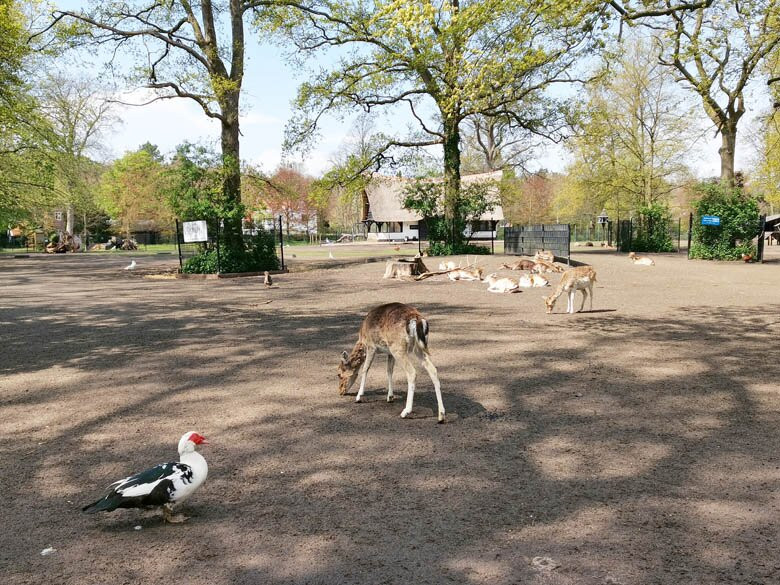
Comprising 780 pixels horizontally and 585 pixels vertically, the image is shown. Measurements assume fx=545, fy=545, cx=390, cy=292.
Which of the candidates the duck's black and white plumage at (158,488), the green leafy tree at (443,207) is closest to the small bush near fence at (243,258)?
the green leafy tree at (443,207)

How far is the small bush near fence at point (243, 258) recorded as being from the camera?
79.1ft

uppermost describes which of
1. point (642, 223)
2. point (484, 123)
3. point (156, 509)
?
point (484, 123)

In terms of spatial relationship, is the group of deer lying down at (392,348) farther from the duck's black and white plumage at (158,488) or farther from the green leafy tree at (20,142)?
the green leafy tree at (20,142)

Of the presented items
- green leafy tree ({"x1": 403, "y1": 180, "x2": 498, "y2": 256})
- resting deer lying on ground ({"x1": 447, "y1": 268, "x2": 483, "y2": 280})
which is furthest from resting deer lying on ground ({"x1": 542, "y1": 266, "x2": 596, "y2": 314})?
green leafy tree ({"x1": 403, "y1": 180, "x2": 498, "y2": 256})

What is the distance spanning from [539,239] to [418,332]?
2786cm

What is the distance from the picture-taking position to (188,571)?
3.23 m

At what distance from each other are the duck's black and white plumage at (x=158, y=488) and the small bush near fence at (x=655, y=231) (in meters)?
40.5

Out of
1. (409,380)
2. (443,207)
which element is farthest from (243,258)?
(409,380)

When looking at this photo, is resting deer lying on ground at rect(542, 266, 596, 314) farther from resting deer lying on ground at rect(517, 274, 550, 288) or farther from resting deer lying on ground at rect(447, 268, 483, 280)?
resting deer lying on ground at rect(447, 268, 483, 280)

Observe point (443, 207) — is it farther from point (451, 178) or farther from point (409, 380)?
point (409, 380)

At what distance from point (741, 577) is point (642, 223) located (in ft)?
138

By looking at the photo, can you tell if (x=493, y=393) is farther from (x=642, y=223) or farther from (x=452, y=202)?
(x=642, y=223)

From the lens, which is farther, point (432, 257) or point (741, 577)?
point (432, 257)

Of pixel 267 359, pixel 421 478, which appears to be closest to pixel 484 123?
pixel 267 359
